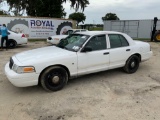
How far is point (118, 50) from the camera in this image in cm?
568

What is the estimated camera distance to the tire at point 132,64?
6.11 meters

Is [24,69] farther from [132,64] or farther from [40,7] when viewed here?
[40,7]

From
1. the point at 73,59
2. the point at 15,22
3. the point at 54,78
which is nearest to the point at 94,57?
the point at 73,59

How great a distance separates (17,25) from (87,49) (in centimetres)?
1374

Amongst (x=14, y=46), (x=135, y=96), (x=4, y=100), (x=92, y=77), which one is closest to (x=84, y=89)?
(x=92, y=77)

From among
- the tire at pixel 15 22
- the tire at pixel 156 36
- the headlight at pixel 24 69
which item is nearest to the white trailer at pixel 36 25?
the tire at pixel 15 22

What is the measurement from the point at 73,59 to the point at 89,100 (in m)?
1.19

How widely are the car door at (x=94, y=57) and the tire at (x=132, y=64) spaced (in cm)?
97

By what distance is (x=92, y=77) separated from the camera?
19.0 feet

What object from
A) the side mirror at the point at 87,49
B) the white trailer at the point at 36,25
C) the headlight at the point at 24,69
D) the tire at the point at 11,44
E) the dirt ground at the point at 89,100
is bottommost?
the dirt ground at the point at 89,100

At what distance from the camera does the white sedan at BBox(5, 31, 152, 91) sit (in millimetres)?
4321

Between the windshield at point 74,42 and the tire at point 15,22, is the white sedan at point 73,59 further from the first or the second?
the tire at point 15,22

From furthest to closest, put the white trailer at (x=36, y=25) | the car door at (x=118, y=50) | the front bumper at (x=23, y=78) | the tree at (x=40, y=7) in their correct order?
the tree at (x=40, y=7)
the white trailer at (x=36, y=25)
the car door at (x=118, y=50)
the front bumper at (x=23, y=78)

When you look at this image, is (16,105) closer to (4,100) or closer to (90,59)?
(4,100)
